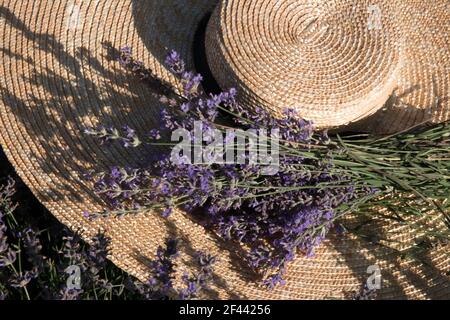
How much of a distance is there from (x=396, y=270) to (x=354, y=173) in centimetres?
36

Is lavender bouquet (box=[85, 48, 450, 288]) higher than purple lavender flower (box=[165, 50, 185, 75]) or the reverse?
the reverse

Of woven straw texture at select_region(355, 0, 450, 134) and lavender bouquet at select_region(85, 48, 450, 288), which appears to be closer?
lavender bouquet at select_region(85, 48, 450, 288)

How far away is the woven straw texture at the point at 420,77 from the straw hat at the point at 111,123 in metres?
0.40

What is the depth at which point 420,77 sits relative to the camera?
102 inches

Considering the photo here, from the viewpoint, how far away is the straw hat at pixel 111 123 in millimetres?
2277

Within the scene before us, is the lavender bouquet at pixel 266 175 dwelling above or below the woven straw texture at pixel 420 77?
Answer: below

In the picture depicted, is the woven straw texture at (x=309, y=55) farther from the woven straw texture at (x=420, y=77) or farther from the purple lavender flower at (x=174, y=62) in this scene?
the purple lavender flower at (x=174, y=62)

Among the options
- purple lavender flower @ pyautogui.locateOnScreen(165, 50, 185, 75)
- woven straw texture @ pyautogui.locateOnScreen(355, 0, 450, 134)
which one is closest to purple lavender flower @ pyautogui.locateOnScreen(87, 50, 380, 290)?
purple lavender flower @ pyautogui.locateOnScreen(165, 50, 185, 75)

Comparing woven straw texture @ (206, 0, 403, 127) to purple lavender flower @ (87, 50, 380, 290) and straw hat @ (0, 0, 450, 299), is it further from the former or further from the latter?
straw hat @ (0, 0, 450, 299)

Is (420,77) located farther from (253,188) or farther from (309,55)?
(253,188)

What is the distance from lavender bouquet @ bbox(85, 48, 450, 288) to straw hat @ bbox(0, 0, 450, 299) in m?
0.06

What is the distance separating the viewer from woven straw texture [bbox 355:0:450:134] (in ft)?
8.32

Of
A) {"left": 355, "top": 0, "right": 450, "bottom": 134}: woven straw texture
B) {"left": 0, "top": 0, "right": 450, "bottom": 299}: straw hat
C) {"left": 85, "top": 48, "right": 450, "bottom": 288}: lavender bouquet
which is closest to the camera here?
{"left": 85, "top": 48, "right": 450, "bottom": 288}: lavender bouquet

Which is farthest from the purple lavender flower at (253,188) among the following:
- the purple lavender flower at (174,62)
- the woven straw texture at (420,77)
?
the woven straw texture at (420,77)
